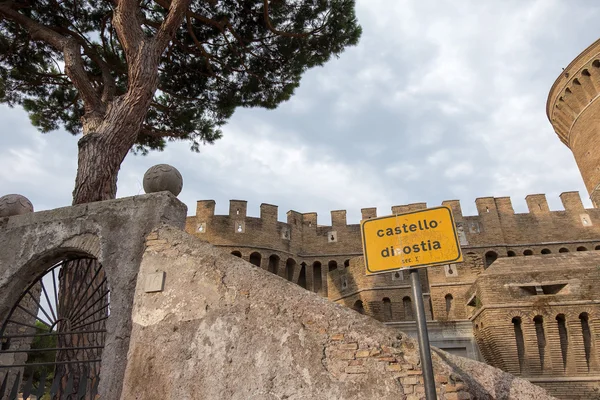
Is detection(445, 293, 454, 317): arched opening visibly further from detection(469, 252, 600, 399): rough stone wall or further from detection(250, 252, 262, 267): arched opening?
detection(250, 252, 262, 267): arched opening

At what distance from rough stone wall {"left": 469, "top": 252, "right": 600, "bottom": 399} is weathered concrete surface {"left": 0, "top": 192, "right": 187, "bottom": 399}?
864 cm

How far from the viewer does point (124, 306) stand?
2.97 metres

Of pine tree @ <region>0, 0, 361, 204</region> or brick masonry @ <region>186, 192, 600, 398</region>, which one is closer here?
pine tree @ <region>0, 0, 361, 204</region>

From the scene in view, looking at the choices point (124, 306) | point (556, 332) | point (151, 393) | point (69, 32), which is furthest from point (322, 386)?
point (556, 332)

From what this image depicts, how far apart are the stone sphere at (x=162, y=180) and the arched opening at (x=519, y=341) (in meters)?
8.86

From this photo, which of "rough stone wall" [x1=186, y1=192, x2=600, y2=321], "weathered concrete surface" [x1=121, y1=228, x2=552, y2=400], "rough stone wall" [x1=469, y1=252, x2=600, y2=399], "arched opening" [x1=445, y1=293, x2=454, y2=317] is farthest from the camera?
"rough stone wall" [x1=186, y1=192, x2=600, y2=321]

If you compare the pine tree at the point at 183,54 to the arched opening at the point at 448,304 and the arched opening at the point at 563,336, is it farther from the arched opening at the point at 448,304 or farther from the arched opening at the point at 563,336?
the arched opening at the point at 448,304

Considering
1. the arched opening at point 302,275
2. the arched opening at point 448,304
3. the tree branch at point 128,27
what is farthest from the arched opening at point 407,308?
the tree branch at point 128,27

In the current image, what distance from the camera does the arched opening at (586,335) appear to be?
8.95 metres

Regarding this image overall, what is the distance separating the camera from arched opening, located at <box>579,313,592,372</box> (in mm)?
8945

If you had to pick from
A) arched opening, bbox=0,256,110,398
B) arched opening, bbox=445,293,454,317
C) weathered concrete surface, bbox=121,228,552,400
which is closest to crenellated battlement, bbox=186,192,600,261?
arched opening, bbox=445,293,454,317

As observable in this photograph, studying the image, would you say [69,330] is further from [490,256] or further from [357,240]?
[490,256]

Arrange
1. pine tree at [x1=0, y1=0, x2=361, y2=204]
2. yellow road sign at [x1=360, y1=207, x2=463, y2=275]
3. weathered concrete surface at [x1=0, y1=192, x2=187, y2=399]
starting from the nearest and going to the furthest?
yellow road sign at [x1=360, y1=207, x2=463, y2=275]
weathered concrete surface at [x1=0, y1=192, x2=187, y2=399]
pine tree at [x1=0, y1=0, x2=361, y2=204]

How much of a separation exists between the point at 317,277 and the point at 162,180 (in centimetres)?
1946
